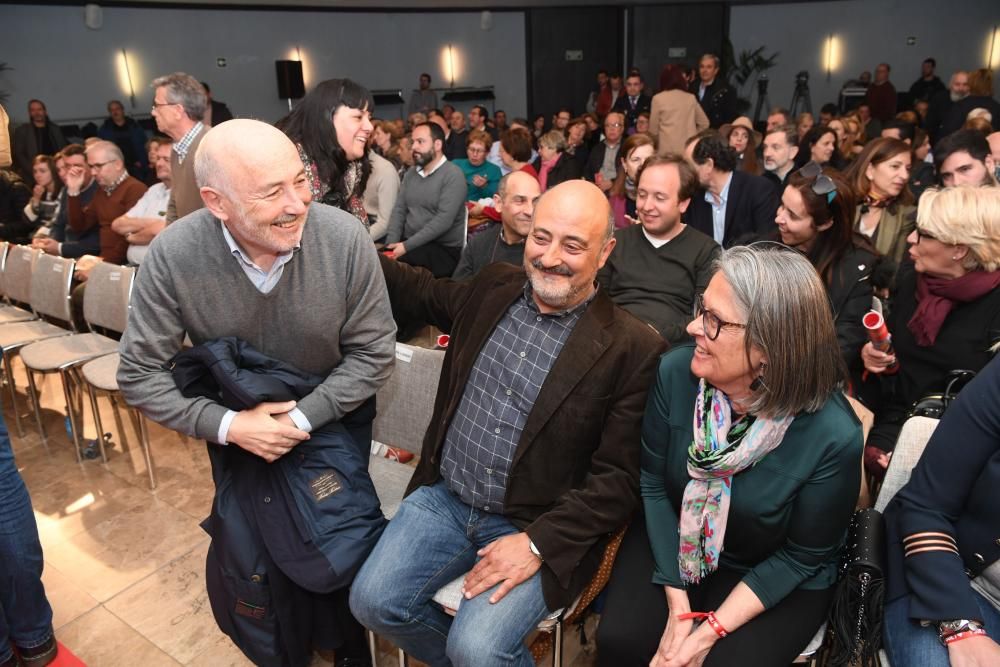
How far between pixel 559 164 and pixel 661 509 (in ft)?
15.6

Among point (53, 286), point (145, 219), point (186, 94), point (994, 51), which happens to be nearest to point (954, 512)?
point (186, 94)

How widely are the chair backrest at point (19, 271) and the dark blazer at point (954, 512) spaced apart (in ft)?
14.4

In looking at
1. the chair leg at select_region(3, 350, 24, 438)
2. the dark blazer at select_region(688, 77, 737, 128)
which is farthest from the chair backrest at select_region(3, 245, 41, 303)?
the dark blazer at select_region(688, 77, 737, 128)

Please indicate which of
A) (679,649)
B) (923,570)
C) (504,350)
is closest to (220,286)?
(504,350)

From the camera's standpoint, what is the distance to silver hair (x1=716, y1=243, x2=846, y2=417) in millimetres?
1494

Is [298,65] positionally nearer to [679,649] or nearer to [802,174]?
[802,174]

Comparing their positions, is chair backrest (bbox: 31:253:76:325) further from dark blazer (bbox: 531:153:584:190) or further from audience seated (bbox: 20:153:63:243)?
dark blazer (bbox: 531:153:584:190)

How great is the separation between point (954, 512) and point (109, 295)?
3.65 metres

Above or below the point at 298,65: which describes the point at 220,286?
below

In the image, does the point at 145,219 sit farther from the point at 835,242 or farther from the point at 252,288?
the point at 835,242

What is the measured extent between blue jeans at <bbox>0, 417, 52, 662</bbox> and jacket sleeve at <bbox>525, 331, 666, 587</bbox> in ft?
4.77

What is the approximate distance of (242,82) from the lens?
12.2 meters

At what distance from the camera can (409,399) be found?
7.61 ft

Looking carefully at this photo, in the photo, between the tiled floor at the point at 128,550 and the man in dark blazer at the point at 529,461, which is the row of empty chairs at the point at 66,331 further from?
Answer: the man in dark blazer at the point at 529,461
